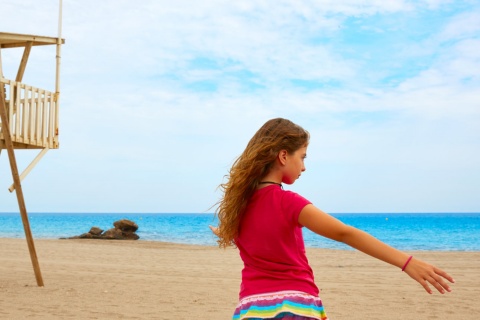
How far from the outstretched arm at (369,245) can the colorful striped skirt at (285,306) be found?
352mm

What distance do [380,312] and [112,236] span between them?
24529 millimetres

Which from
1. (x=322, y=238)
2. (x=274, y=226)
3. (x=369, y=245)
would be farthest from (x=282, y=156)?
(x=322, y=238)

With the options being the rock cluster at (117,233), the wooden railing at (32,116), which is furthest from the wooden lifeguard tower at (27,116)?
the rock cluster at (117,233)

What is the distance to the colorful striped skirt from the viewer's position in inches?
103

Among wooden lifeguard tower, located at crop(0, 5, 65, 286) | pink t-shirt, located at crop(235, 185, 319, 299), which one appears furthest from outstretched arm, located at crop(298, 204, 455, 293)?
wooden lifeguard tower, located at crop(0, 5, 65, 286)

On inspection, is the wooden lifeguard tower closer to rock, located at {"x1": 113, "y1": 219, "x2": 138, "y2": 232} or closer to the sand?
the sand

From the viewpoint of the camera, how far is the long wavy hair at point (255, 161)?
2.81 metres

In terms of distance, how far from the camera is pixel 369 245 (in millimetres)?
2389

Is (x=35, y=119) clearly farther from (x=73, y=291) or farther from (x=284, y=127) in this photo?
(x=284, y=127)

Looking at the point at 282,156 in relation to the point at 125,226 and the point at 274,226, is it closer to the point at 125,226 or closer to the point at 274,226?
the point at 274,226

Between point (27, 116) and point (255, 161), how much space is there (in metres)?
8.40

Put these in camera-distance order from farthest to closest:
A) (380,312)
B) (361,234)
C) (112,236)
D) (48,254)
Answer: (112,236) < (48,254) < (380,312) < (361,234)

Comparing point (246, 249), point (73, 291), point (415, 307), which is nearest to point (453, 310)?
point (415, 307)

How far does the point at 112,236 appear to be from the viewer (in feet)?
104
